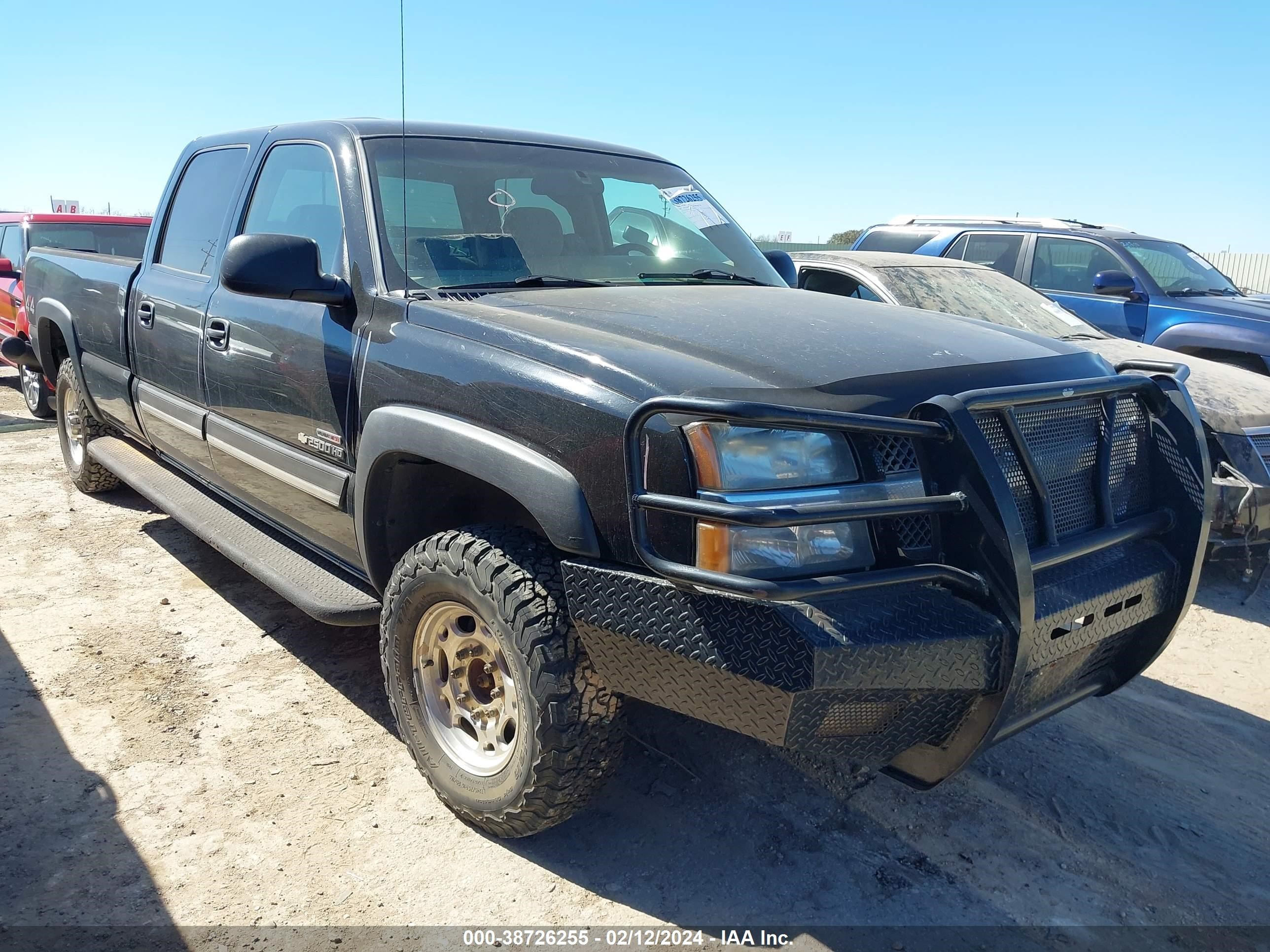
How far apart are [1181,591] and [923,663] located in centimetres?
100

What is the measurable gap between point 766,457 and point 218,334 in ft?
8.26

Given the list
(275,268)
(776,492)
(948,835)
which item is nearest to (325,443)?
(275,268)

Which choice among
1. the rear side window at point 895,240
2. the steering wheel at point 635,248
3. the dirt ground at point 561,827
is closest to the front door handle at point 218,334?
the dirt ground at point 561,827

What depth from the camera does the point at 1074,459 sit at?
2.47m

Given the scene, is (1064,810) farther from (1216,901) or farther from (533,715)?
(533,715)

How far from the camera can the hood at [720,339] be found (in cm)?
227

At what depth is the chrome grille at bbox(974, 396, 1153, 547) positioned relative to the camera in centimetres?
229

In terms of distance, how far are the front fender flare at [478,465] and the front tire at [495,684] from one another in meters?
0.18

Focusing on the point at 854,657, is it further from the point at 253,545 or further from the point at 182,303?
the point at 182,303

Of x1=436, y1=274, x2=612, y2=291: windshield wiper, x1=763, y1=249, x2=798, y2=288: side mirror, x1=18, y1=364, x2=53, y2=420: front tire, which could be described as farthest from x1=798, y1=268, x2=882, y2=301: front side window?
x1=18, y1=364, x2=53, y2=420: front tire

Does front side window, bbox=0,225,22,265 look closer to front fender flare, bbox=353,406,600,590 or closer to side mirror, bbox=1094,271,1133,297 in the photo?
front fender flare, bbox=353,406,600,590

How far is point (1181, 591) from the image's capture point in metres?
2.58

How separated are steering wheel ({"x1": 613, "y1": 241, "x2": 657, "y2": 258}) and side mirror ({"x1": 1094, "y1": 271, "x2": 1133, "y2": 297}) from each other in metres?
4.99

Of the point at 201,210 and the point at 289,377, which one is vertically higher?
the point at 201,210
